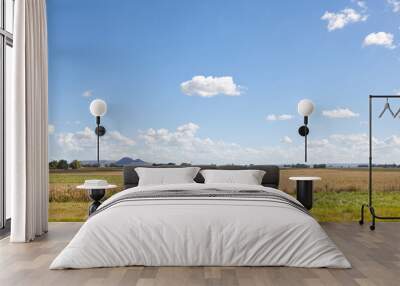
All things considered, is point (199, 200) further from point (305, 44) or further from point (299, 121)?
point (305, 44)

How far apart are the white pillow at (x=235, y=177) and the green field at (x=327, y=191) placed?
824 millimetres

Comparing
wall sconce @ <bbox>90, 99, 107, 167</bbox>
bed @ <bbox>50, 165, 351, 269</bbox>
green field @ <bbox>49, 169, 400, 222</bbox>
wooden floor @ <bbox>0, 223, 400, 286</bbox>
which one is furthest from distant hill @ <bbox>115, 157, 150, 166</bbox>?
bed @ <bbox>50, 165, 351, 269</bbox>

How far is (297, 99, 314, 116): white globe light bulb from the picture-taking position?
6.64m

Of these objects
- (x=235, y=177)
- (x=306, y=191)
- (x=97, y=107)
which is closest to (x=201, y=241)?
(x=235, y=177)

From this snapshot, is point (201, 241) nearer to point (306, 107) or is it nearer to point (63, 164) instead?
point (306, 107)

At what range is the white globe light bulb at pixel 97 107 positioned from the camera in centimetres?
665

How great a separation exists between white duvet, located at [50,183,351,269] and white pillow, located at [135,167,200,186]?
2.08m

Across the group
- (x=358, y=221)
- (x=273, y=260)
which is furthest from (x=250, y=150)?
(x=273, y=260)

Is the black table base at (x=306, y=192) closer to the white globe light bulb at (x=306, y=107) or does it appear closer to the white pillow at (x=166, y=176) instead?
Answer: the white globe light bulb at (x=306, y=107)

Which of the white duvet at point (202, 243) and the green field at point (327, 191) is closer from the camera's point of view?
the white duvet at point (202, 243)

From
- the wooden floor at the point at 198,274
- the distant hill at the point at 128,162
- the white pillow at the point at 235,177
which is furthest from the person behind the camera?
the distant hill at the point at 128,162

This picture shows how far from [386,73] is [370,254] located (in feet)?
10.8

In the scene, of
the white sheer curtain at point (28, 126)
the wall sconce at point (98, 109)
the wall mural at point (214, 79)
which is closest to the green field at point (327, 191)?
the wall mural at point (214, 79)

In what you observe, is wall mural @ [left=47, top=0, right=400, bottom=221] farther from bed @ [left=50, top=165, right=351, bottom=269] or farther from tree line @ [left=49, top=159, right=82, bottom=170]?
bed @ [left=50, top=165, right=351, bottom=269]
